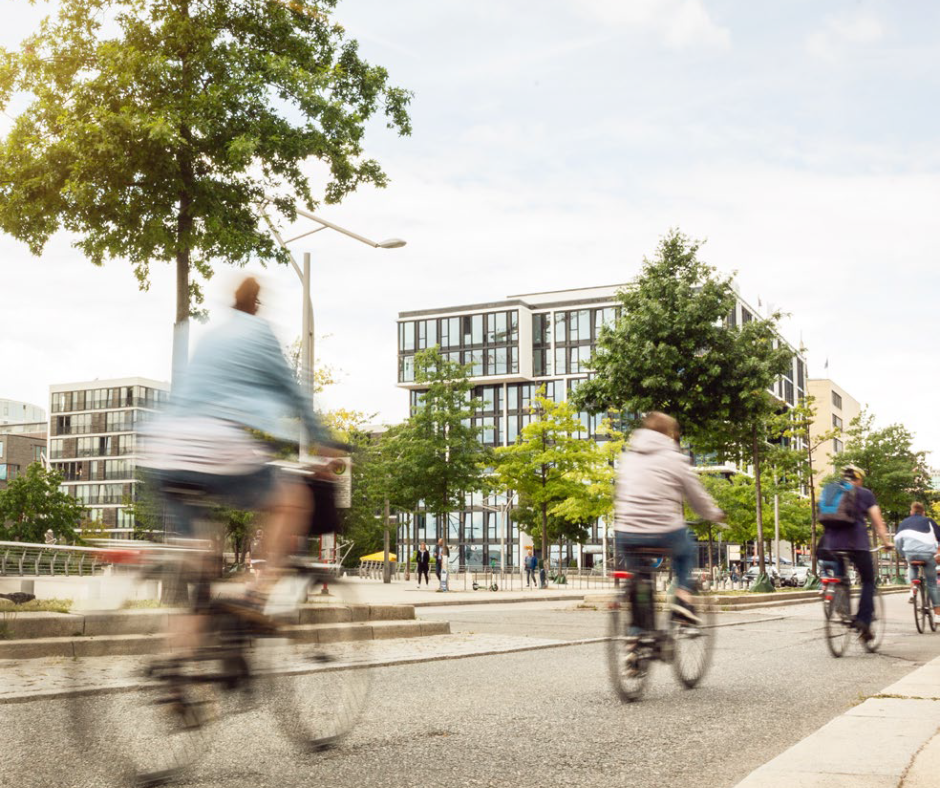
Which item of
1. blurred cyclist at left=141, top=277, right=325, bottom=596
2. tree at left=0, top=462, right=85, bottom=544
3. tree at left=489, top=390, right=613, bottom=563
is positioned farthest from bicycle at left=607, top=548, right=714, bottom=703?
tree at left=0, top=462, right=85, bottom=544

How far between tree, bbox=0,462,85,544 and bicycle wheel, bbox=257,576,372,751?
54.6 metres

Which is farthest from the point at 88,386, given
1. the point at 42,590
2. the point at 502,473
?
the point at 42,590

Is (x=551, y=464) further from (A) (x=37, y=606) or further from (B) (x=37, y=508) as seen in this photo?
(A) (x=37, y=606)

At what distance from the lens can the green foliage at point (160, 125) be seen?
14078 mm

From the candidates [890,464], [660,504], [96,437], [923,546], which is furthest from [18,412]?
[660,504]

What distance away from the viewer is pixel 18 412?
488 ft

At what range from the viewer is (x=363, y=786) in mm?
4250

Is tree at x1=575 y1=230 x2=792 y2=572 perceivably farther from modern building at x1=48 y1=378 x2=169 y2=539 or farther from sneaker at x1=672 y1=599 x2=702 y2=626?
modern building at x1=48 y1=378 x2=169 y2=539

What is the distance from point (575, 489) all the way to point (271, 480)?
35410 millimetres

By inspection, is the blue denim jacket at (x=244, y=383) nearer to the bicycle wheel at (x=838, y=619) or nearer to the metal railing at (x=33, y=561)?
the metal railing at (x=33, y=561)

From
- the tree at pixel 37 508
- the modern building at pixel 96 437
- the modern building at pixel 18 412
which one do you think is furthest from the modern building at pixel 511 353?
the modern building at pixel 18 412

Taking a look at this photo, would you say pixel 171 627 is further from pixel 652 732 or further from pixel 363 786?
pixel 652 732

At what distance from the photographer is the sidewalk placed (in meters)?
4.15

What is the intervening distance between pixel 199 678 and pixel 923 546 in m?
11.1
